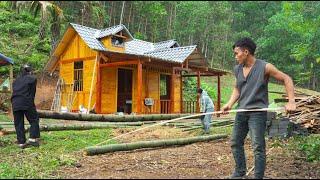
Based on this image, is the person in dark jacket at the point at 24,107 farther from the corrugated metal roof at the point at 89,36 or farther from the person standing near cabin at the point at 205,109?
the corrugated metal roof at the point at 89,36

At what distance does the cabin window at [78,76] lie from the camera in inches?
904

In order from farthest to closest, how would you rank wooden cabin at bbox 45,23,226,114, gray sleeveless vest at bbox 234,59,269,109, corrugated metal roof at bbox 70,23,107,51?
corrugated metal roof at bbox 70,23,107,51, wooden cabin at bbox 45,23,226,114, gray sleeveless vest at bbox 234,59,269,109

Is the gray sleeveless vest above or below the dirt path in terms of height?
above

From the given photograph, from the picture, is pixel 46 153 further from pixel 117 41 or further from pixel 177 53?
pixel 117 41

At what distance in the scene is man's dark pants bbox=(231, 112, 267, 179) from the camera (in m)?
5.71

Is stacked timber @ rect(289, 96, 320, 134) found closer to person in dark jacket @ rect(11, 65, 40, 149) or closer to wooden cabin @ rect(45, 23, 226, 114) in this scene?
person in dark jacket @ rect(11, 65, 40, 149)

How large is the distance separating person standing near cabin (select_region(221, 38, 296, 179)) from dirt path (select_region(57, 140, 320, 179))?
0.66m

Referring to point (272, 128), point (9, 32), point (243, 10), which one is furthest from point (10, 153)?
point (243, 10)

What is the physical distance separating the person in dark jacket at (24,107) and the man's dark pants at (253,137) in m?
5.51

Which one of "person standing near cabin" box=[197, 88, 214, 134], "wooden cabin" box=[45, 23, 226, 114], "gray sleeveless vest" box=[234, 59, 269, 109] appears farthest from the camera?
"wooden cabin" box=[45, 23, 226, 114]

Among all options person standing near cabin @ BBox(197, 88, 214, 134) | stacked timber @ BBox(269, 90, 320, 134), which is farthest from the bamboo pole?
stacked timber @ BBox(269, 90, 320, 134)

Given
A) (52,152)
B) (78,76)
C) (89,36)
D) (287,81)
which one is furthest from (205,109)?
(89,36)

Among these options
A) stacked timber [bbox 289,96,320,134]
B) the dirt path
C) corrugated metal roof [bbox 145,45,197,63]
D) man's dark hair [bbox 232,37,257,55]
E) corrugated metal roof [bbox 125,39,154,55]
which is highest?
corrugated metal roof [bbox 125,39,154,55]

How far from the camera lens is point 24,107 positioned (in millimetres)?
9789
